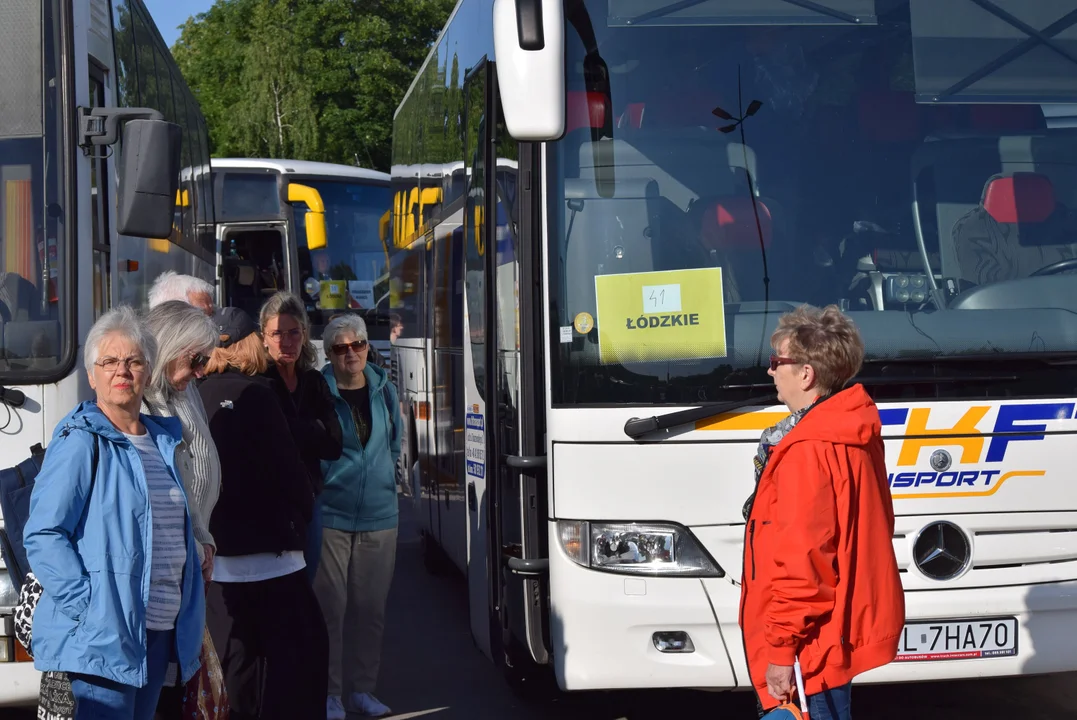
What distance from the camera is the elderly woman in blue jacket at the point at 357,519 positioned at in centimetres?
628

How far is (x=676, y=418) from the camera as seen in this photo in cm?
484

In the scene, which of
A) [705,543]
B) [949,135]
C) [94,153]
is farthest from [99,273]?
[949,135]

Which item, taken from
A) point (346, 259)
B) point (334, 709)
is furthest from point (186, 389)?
point (346, 259)

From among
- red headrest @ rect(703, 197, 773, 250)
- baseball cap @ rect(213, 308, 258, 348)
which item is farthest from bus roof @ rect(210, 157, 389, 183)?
red headrest @ rect(703, 197, 773, 250)

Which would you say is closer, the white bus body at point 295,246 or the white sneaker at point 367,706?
the white sneaker at point 367,706

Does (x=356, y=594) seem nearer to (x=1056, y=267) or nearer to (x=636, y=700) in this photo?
(x=636, y=700)

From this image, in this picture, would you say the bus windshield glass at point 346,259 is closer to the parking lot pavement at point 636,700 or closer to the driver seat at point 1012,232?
the parking lot pavement at point 636,700

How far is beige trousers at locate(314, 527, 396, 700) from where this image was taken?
629 centimetres

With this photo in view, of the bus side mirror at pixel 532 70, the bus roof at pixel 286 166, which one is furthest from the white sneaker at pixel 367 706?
the bus roof at pixel 286 166

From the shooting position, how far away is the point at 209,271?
1238cm

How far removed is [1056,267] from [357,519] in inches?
129

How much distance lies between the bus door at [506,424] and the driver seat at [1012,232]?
1687 millimetres

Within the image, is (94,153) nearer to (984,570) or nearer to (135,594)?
(135,594)

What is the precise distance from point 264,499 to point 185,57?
49.4 m
